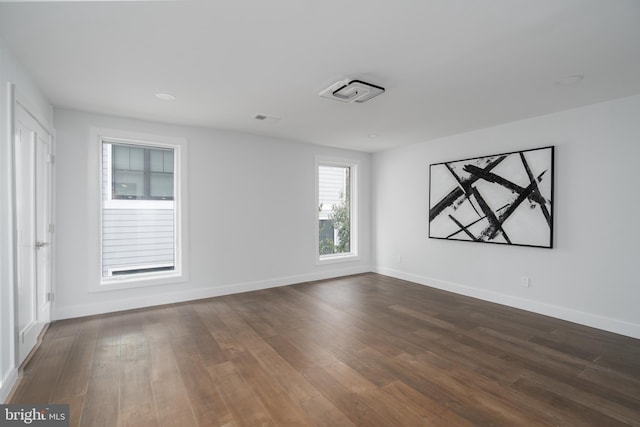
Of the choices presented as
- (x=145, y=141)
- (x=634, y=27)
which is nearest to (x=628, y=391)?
(x=634, y=27)

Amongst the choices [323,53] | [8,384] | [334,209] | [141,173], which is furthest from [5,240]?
[334,209]

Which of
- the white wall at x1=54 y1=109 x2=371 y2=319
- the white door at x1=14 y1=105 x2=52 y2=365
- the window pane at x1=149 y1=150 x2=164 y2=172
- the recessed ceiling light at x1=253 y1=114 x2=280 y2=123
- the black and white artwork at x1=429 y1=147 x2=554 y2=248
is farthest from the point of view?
the window pane at x1=149 y1=150 x2=164 y2=172

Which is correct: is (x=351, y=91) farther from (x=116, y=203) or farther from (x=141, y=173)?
(x=116, y=203)

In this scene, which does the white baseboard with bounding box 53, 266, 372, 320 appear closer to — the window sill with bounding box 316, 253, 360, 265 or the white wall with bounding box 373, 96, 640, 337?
the window sill with bounding box 316, 253, 360, 265

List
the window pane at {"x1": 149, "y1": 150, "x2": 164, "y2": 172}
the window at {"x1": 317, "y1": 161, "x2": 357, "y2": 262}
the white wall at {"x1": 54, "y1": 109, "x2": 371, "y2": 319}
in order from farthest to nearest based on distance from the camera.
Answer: the window at {"x1": 317, "y1": 161, "x2": 357, "y2": 262}
the window pane at {"x1": 149, "y1": 150, "x2": 164, "y2": 172}
the white wall at {"x1": 54, "y1": 109, "x2": 371, "y2": 319}

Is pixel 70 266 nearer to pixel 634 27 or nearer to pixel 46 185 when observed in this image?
pixel 46 185

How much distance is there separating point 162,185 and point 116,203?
612 millimetres

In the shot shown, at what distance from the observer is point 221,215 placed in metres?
4.56

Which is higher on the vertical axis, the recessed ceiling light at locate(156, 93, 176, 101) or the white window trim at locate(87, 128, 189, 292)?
the recessed ceiling light at locate(156, 93, 176, 101)

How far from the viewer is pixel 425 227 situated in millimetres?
5215

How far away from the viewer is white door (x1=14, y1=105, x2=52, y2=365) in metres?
2.49

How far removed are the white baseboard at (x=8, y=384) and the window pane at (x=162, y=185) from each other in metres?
2.47

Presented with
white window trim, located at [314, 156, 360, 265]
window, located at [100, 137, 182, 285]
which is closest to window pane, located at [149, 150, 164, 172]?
window, located at [100, 137, 182, 285]

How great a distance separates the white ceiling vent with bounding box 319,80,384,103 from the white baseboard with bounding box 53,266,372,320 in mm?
3194
